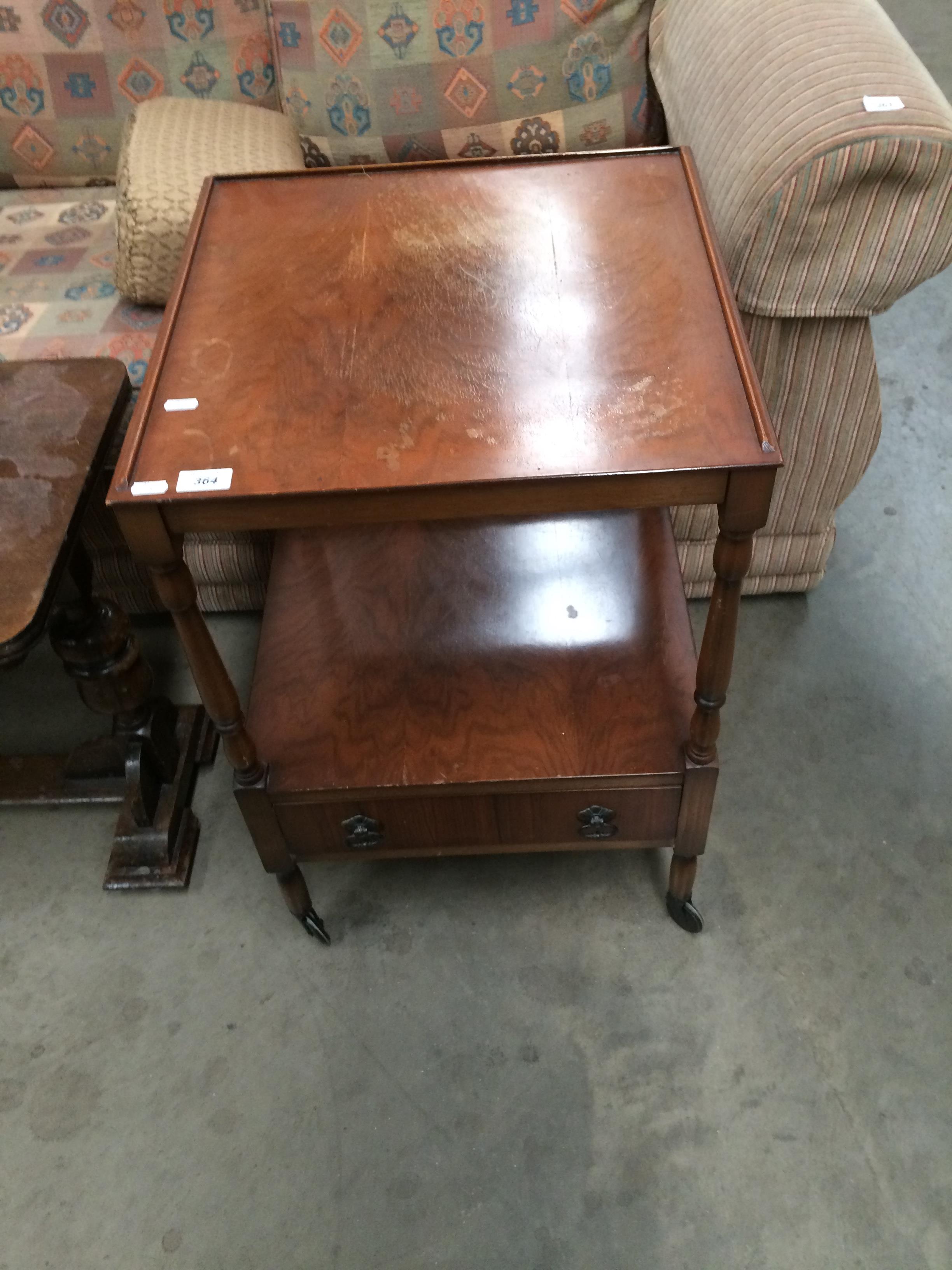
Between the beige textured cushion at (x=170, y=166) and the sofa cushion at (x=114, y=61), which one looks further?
the sofa cushion at (x=114, y=61)

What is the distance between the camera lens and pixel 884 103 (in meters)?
0.97

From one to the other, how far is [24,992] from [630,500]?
3.08 feet

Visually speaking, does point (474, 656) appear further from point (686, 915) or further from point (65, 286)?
point (65, 286)

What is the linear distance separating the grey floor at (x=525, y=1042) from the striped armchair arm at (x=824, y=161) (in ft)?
1.85

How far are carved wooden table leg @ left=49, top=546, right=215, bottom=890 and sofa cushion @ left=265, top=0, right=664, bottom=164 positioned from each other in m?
0.75

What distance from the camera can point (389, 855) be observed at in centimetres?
109

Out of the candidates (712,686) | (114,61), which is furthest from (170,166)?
(712,686)

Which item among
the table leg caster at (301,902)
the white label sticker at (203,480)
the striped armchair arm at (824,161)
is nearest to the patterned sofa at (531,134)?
the striped armchair arm at (824,161)

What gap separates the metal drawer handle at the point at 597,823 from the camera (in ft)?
3.36

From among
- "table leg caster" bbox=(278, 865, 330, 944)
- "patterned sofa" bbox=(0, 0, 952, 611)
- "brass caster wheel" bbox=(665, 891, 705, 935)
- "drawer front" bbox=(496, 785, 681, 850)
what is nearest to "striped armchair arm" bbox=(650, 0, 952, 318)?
"patterned sofa" bbox=(0, 0, 952, 611)

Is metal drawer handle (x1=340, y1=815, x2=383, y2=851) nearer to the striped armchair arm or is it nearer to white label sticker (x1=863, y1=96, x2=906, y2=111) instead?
the striped armchair arm

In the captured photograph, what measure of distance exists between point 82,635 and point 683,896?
755 millimetres

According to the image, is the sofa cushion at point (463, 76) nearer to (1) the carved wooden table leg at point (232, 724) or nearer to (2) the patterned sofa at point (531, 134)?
(2) the patterned sofa at point (531, 134)

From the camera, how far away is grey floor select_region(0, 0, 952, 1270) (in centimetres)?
100
